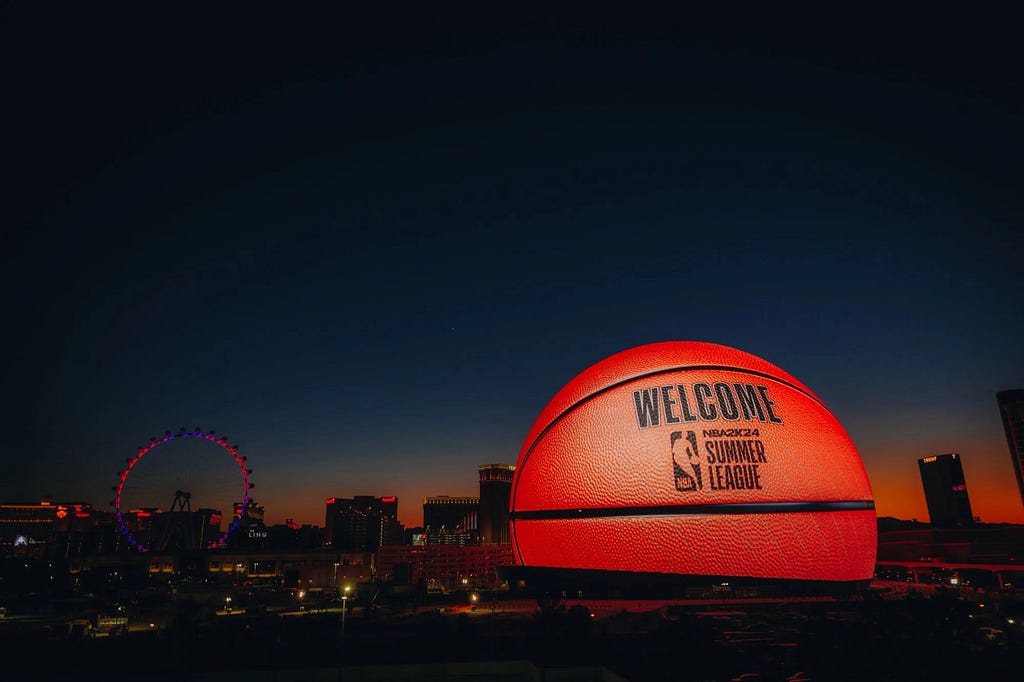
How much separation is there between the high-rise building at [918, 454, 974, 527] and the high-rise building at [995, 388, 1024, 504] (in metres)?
20.7

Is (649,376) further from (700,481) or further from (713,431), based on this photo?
(700,481)

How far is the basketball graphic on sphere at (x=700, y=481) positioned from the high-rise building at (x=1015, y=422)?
202711 mm

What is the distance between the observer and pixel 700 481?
657 centimetres

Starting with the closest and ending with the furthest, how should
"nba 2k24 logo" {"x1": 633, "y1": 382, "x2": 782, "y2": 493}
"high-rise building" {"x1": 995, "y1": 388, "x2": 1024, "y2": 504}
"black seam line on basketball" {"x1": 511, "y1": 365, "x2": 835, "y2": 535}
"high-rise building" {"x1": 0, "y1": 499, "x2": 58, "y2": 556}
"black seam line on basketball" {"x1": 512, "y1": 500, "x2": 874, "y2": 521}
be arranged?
"black seam line on basketball" {"x1": 512, "y1": 500, "x2": 874, "y2": 521}
"nba 2k24 logo" {"x1": 633, "y1": 382, "x2": 782, "y2": 493}
"black seam line on basketball" {"x1": 511, "y1": 365, "x2": 835, "y2": 535}
"high-rise building" {"x1": 995, "y1": 388, "x2": 1024, "y2": 504}
"high-rise building" {"x1": 0, "y1": 499, "x2": 58, "y2": 556}

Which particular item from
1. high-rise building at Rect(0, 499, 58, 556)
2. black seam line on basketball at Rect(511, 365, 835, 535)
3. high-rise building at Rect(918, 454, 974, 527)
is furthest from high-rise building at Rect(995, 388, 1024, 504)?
high-rise building at Rect(0, 499, 58, 556)

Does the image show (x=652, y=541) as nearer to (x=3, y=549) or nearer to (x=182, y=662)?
(x=182, y=662)

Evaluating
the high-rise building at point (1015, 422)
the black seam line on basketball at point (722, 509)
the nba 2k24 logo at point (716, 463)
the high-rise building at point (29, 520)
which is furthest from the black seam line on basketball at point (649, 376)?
the high-rise building at point (29, 520)

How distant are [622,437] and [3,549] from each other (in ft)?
621

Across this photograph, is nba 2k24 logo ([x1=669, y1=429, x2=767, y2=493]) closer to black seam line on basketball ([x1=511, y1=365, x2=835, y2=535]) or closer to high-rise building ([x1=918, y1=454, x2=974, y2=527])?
black seam line on basketball ([x1=511, y1=365, x2=835, y2=535])

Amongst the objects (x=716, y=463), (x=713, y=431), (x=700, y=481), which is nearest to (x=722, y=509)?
(x=700, y=481)

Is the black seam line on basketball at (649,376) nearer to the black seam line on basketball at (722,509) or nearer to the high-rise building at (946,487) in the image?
the black seam line on basketball at (722,509)

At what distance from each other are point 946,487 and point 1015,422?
30.3 meters

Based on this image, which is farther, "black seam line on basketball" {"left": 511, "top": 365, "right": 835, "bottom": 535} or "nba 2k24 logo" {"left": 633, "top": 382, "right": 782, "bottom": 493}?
"black seam line on basketball" {"left": 511, "top": 365, "right": 835, "bottom": 535}

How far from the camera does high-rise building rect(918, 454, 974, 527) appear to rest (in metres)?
176
